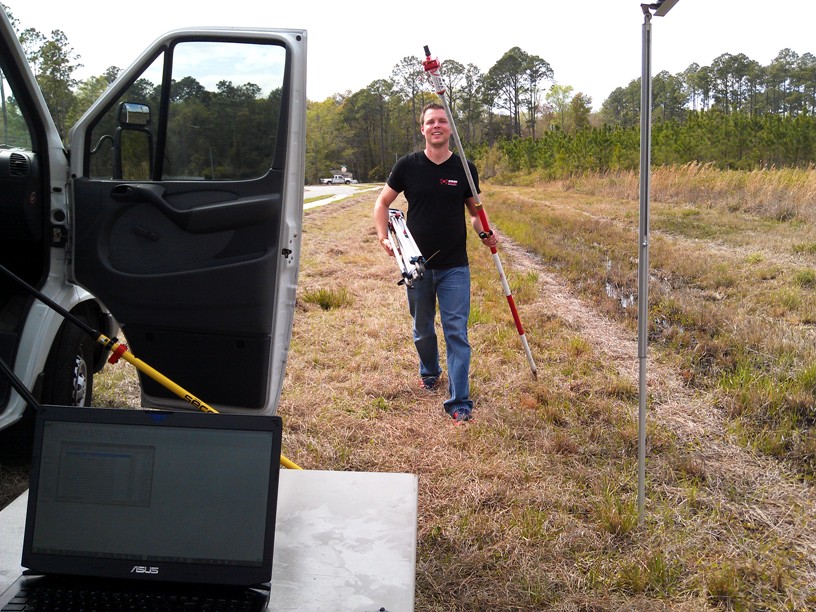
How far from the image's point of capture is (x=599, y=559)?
10.9ft

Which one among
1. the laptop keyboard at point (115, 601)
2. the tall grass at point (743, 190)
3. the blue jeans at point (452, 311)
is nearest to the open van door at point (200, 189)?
the blue jeans at point (452, 311)

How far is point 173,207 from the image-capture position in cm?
378

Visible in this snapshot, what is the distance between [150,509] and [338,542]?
41 centimetres

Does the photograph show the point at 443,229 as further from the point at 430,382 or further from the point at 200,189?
the point at 200,189

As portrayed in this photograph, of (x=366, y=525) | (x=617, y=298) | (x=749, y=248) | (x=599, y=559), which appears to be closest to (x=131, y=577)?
(x=366, y=525)

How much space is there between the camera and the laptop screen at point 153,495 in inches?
65.5

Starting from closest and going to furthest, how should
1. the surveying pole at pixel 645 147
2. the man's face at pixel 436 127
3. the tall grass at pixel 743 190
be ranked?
1. the surveying pole at pixel 645 147
2. the man's face at pixel 436 127
3. the tall grass at pixel 743 190

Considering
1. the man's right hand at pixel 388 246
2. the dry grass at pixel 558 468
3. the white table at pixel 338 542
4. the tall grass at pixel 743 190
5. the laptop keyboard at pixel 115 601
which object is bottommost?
the dry grass at pixel 558 468

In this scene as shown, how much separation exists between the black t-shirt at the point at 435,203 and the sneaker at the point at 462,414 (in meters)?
0.89

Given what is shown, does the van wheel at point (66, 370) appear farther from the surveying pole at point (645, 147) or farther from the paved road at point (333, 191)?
the paved road at point (333, 191)

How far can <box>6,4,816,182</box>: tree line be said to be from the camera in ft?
13.9

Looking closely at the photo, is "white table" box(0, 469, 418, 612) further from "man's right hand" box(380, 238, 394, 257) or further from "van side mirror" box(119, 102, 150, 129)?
"man's right hand" box(380, 238, 394, 257)

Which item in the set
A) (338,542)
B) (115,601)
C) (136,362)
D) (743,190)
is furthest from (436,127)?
(743,190)

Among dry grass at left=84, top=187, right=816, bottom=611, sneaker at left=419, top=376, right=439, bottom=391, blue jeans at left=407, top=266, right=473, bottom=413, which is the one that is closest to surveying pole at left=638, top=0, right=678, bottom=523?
dry grass at left=84, top=187, right=816, bottom=611
